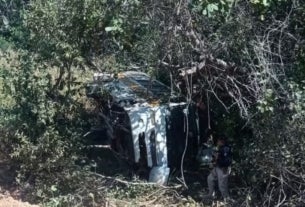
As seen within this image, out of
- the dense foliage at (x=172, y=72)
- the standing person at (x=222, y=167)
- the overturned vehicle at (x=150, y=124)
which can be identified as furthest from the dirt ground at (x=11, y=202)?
the standing person at (x=222, y=167)

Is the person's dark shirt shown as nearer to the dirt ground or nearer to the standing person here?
the standing person

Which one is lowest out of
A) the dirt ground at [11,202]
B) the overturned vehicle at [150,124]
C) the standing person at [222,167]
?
the dirt ground at [11,202]

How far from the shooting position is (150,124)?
959cm

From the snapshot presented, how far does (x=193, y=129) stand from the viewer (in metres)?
10.1

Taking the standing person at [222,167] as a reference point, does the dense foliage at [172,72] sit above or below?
above

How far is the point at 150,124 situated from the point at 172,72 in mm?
955

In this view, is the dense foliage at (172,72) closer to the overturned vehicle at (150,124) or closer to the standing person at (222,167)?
the standing person at (222,167)

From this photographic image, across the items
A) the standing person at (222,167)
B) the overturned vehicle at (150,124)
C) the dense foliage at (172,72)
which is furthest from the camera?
the overturned vehicle at (150,124)

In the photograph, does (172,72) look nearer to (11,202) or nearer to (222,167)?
(222,167)

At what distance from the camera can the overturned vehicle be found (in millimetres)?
9555

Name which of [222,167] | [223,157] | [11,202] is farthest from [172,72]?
[11,202]

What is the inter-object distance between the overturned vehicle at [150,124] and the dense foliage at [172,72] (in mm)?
355

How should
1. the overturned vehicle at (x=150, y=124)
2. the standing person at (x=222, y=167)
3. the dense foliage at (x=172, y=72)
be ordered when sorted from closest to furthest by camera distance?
the dense foliage at (x=172, y=72), the standing person at (x=222, y=167), the overturned vehicle at (x=150, y=124)

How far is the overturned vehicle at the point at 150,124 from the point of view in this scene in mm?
9555
